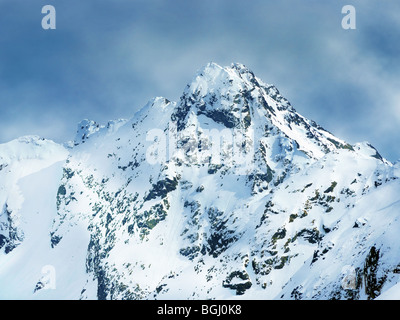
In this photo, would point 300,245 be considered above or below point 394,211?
above

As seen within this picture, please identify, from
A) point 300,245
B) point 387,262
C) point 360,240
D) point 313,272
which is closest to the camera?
point 387,262

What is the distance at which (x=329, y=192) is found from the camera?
198875mm
